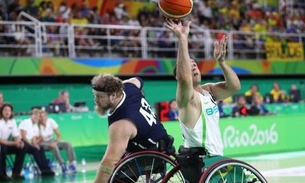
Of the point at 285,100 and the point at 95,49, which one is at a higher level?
the point at 95,49

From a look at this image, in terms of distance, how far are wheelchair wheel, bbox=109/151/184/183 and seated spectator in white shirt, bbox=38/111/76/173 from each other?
27.1 ft

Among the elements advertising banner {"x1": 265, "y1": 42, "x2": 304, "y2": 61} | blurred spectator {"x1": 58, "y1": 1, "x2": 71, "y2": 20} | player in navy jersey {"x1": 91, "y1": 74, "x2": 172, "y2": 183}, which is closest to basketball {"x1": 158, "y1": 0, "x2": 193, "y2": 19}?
player in navy jersey {"x1": 91, "y1": 74, "x2": 172, "y2": 183}

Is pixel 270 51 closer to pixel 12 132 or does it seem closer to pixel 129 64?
pixel 129 64

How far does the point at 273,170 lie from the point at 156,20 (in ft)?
41.5

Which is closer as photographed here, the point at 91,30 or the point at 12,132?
the point at 12,132

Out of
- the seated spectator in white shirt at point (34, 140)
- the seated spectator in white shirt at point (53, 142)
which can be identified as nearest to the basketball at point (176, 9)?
the seated spectator in white shirt at point (34, 140)

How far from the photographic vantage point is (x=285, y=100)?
24.2 m

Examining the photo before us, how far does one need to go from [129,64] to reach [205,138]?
16443mm

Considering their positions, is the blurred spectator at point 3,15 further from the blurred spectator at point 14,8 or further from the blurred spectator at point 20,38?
the blurred spectator at point 20,38

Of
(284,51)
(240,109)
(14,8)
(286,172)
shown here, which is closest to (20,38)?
(14,8)

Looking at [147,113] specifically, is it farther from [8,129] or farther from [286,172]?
[8,129]

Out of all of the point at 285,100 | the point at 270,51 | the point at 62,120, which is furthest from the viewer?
the point at 270,51

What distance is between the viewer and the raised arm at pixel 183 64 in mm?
6637

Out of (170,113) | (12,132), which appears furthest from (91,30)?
(12,132)
